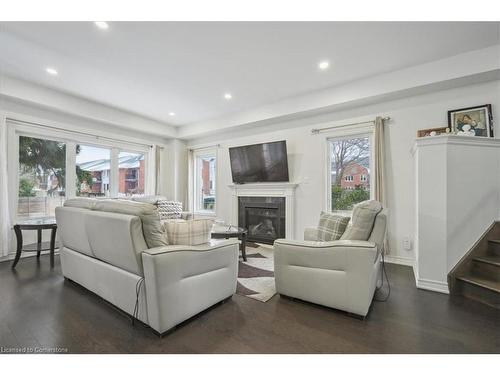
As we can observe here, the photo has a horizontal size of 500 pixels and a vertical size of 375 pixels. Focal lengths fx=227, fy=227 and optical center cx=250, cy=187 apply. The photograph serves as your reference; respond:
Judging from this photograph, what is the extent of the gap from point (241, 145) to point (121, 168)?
2794 millimetres

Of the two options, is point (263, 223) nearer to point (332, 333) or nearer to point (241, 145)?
point (241, 145)

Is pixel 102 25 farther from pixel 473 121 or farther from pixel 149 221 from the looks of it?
pixel 473 121

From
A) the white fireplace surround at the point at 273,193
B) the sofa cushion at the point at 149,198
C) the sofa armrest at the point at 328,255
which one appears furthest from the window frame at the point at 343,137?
the sofa cushion at the point at 149,198

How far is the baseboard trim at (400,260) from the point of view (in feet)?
10.9

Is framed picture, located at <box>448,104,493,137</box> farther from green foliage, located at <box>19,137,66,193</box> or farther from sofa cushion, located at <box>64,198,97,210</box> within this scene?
green foliage, located at <box>19,137,66,193</box>

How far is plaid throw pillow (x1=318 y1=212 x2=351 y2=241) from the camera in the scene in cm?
233

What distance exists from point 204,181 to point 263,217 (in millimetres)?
2113

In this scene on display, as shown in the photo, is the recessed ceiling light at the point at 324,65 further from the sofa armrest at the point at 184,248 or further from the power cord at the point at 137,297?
the power cord at the point at 137,297

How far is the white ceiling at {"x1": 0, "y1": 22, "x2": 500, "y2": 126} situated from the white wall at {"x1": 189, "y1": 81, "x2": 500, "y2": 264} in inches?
23.2

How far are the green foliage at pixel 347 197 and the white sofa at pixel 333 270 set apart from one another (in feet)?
5.80

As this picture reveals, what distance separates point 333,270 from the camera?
6.42 ft

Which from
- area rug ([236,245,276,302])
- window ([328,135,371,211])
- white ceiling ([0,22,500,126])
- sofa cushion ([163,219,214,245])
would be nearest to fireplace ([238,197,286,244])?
area rug ([236,245,276,302])

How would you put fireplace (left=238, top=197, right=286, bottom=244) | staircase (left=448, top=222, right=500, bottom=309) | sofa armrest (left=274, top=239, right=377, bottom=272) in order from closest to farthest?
sofa armrest (left=274, top=239, right=377, bottom=272), staircase (left=448, top=222, right=500, bottom=309), fireplace (left=238, top=197, right=286, bottom=244)

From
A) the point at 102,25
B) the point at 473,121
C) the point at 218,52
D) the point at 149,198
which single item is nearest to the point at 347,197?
the point at 473,121
